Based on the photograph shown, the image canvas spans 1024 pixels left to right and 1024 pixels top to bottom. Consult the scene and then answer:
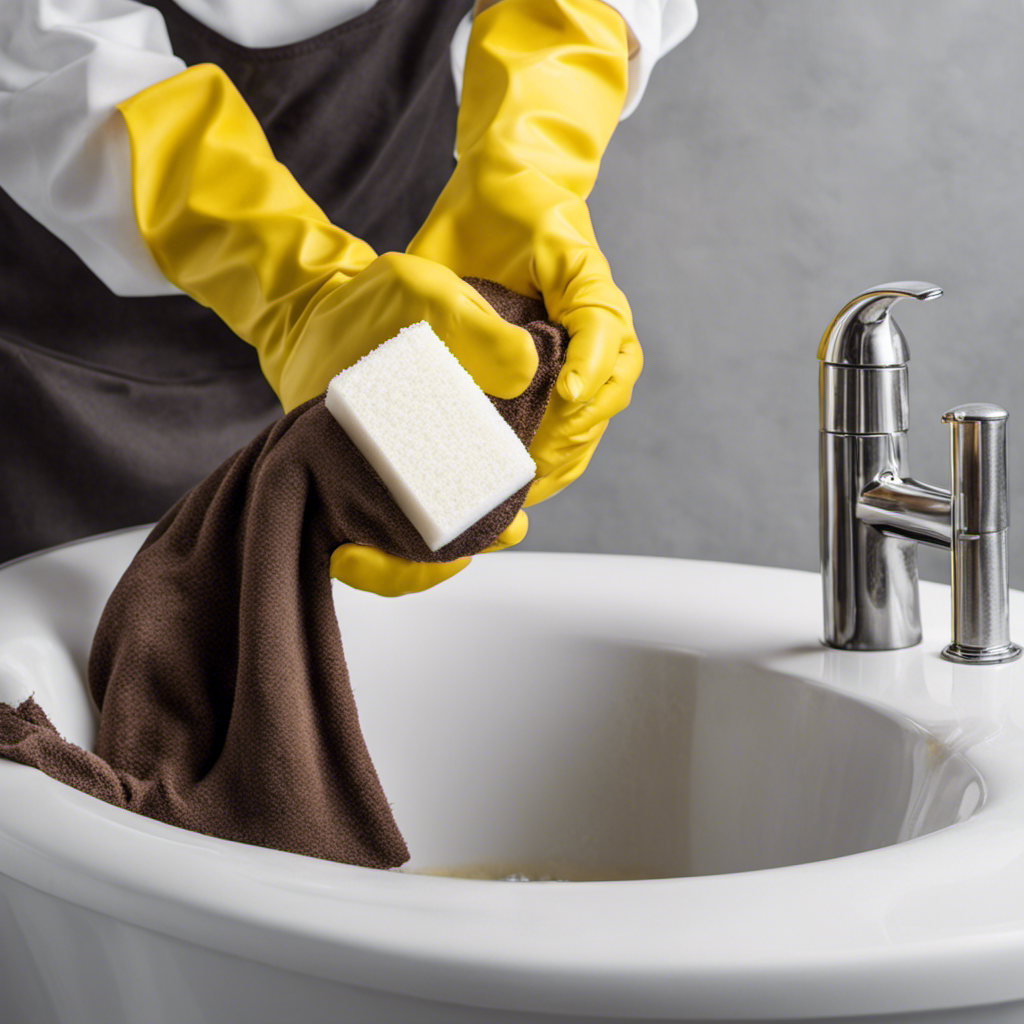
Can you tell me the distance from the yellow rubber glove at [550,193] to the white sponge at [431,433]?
0.07 metres

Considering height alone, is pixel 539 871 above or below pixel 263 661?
below

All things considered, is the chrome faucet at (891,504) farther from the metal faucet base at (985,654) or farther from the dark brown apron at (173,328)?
the dark brown apron at (173,328)

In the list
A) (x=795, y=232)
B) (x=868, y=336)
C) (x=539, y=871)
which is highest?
(x=868, y=336)

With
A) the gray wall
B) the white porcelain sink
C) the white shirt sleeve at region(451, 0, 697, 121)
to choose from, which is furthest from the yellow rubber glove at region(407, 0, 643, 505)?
the gray wall

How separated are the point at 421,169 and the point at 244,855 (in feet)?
2.56

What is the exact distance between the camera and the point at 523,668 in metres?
0.71

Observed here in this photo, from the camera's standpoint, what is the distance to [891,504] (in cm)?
59

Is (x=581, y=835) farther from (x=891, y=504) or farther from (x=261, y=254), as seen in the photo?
(x=261, y=254)

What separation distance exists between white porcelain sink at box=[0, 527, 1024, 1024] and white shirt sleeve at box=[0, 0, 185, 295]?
0.66 ft

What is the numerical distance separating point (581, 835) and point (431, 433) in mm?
316

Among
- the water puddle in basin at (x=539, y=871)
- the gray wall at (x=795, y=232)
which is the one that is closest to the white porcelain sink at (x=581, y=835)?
the water puddle in basin at (x=539, y=871)

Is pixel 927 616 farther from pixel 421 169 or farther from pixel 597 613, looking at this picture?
pixel 421 169

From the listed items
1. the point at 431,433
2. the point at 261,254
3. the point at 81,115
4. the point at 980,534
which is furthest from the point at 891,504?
the point at 81,115

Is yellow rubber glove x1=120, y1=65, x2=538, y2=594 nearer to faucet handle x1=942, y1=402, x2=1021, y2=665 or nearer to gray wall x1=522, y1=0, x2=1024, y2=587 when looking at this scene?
faucet handle x1=942, y1=402, x2=1021, y2=665
